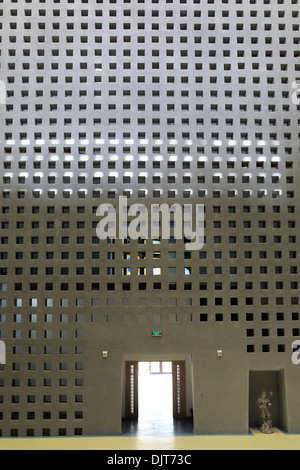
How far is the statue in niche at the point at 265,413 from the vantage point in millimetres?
19188

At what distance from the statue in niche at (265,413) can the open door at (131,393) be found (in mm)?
5264

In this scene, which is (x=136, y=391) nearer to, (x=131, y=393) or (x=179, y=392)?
(x=131, y=393)

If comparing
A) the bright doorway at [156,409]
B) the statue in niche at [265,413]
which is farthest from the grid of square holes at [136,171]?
the bright doorway at [156,409]

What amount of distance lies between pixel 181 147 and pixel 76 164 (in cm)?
422

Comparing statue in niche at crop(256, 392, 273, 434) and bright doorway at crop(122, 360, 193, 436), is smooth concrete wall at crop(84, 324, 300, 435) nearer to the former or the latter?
statue in niche at crop(256, 392, 273, 434)

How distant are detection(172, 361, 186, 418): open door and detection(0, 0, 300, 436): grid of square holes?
12.5 feet

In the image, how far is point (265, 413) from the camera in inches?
762

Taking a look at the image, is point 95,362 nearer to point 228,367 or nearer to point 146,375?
point 228,367

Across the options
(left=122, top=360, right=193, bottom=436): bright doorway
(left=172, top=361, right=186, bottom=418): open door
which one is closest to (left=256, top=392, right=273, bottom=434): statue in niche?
(left=122, top=360, right=193, bottom=436): bright doorway

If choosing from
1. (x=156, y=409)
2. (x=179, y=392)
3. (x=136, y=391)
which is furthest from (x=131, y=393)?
(x=156, y=409)

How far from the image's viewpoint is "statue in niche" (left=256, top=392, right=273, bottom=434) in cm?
1919

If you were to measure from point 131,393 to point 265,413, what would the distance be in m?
5.72

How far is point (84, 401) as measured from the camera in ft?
62.6

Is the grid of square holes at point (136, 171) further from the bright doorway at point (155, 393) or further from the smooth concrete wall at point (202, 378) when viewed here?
the bright doorway at point (155, 393)
